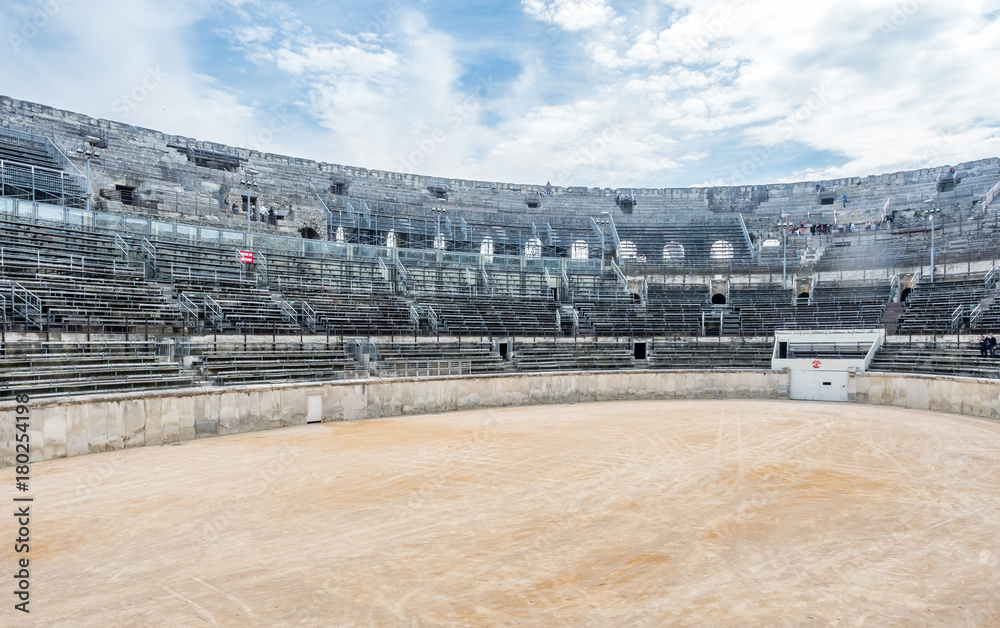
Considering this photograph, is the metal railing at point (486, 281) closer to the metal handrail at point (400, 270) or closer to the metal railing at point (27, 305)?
the metal handrail at point (400, 270)

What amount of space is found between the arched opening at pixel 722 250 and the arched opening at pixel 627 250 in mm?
5587

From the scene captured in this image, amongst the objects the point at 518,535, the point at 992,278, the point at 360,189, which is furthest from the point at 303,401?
the point at 992,278

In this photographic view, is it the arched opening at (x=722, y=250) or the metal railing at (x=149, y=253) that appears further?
the arched opening at (x=722, y=250)

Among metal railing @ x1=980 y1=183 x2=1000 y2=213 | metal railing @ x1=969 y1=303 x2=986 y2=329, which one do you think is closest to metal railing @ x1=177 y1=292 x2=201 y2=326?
metal railing @ x1=969 y1=303 x2=986 y2=329

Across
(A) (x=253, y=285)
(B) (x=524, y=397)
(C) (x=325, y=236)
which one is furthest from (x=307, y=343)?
(C) (x=325, y=236)

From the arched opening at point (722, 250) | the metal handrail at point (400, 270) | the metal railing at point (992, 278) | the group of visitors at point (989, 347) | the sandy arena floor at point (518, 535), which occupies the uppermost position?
the arched opening at point (722, 250)

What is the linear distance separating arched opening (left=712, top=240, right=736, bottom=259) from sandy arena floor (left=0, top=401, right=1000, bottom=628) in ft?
89.9

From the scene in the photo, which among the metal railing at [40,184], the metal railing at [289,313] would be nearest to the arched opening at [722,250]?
the metal railing at [289,313]

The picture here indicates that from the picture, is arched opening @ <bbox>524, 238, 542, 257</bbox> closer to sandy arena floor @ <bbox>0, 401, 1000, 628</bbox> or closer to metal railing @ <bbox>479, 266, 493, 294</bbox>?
metal railing @ <bbox>479, 266, 493, 294</bbox>

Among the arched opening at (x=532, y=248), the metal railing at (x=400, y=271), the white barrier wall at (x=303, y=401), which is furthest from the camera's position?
the arched opening at (x=532, y=248)

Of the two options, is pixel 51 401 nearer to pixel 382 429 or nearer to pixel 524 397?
pixel 382 429

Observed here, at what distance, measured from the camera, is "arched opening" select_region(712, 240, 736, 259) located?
4126cm

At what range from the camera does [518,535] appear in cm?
823

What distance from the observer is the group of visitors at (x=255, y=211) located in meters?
34.5
